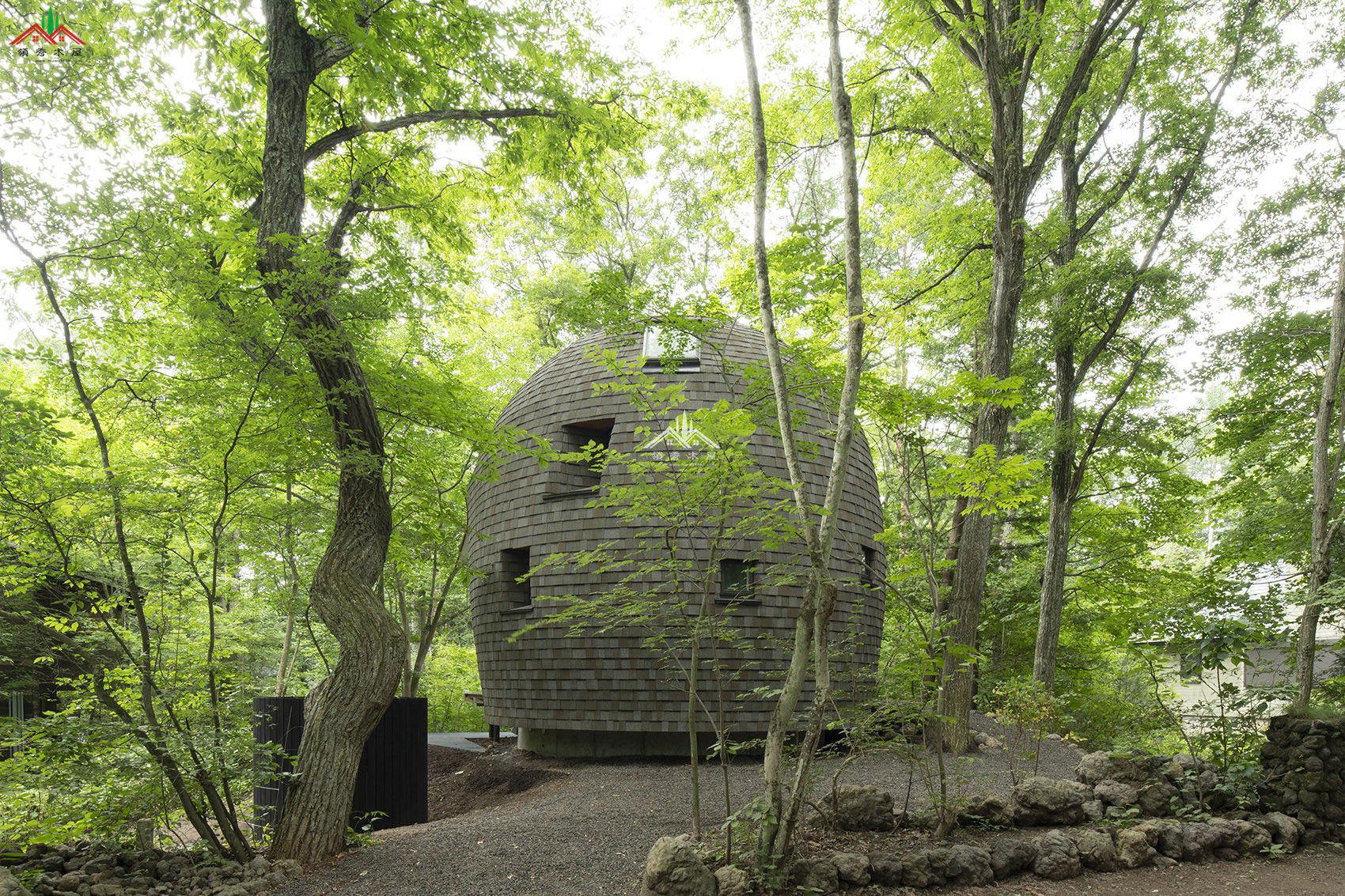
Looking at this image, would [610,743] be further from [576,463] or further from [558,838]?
[558,838]

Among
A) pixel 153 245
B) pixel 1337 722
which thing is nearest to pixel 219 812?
pixel 153 245

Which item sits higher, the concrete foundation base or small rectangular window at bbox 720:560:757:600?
small rectangular window at bbox 720:560:757:600

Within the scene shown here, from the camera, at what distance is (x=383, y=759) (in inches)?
311

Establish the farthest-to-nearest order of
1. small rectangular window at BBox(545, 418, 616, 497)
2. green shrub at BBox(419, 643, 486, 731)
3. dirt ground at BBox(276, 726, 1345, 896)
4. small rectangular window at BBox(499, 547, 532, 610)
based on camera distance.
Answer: green shrub at BBox(419, 643, 486, 731) → small rectangular window at BBox(499, 547, 532, 610) → small rectangular window at BBox(545, 418, 616, 497) → dirt ground at BBox(276, 726, 1345, 896)

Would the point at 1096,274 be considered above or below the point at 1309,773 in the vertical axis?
above

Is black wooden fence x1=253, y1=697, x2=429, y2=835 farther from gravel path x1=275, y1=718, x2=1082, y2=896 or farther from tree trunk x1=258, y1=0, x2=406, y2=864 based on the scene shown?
tree trunk x1=258, y1=0, x2=406, y2=864

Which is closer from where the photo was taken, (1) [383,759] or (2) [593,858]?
(2) [593,858]

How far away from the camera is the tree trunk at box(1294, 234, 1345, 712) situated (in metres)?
6.55

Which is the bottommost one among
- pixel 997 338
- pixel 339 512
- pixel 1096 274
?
pixel 339 512

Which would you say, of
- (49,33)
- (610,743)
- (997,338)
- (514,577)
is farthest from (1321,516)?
(49,33)

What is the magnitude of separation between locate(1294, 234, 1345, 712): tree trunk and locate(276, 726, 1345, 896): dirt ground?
5.72 ft

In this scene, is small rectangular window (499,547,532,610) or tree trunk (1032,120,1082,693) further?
tree trunk (1032,120,1082,693)

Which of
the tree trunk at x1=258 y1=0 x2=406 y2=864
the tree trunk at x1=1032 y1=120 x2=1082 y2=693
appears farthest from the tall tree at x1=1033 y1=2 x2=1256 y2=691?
the tree trunk at x1=258 y1=0 x2=406 y2=864

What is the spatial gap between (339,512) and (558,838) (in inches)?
125
